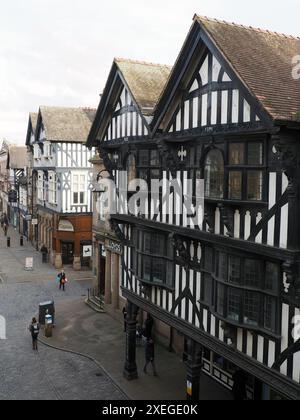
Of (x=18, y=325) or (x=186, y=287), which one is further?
(x=18, y=325)

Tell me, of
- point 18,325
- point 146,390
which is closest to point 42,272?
Answer: point 18,325

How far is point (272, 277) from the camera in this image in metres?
10.7

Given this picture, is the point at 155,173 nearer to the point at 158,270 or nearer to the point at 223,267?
the point at 158,270

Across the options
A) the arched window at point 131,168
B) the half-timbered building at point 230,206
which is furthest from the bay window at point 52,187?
the half-timbered building at point 230,206

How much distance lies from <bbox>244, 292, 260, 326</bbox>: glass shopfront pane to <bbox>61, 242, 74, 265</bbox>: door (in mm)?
26708

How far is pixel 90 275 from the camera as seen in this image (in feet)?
112

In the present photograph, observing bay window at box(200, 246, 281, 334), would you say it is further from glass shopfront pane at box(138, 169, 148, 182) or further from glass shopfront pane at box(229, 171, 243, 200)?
glass shopfront pane at box(138, 169, 148, 182)

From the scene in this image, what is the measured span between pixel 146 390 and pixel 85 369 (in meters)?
3.08

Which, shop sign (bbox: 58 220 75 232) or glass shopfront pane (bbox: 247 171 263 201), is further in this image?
shop sign (bbox: 58 220 75 232)

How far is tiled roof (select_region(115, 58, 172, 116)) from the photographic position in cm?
1541

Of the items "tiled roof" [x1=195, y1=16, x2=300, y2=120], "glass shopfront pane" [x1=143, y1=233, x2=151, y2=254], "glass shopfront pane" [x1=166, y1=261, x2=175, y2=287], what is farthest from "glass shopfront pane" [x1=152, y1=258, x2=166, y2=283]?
"tiled roof" [x1=195, y1=16, x2=300, y2=120]

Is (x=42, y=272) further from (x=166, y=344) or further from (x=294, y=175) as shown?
(x=294, y=175)
